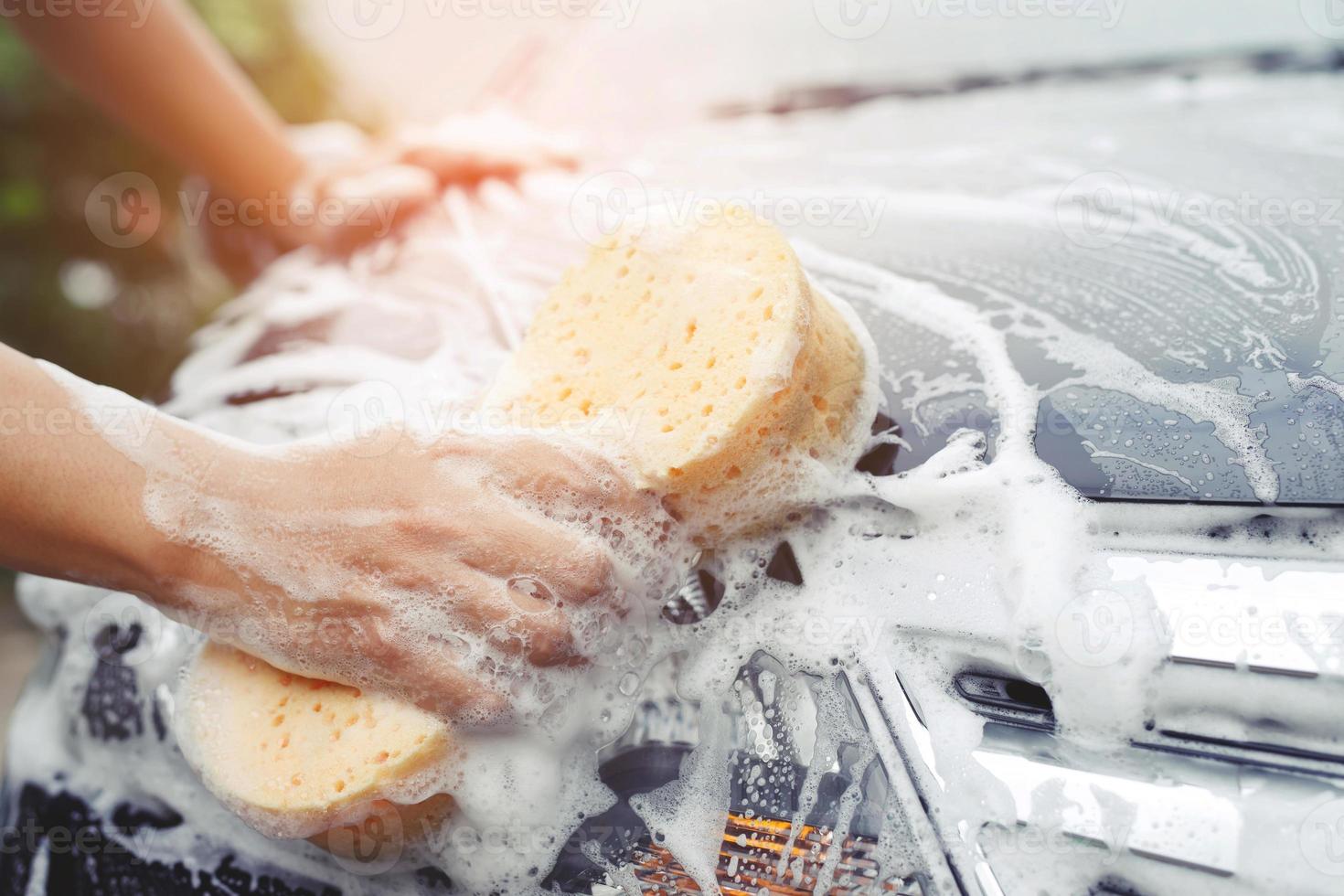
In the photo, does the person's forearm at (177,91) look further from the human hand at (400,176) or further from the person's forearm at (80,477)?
the person's forearm at (80,477)

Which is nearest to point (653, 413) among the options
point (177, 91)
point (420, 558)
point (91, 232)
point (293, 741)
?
point (420, 558)

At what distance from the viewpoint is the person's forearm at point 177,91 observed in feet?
5.08

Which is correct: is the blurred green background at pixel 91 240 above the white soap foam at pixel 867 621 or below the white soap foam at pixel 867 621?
above

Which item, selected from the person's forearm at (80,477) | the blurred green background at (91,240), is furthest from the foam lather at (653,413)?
the blurred green background at (91,240)

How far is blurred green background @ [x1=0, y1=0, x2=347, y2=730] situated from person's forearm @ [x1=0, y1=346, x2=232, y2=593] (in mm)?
1604

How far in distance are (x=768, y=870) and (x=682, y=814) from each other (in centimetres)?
8

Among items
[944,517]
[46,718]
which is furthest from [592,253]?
[46,718]

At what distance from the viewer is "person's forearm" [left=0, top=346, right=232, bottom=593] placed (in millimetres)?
801

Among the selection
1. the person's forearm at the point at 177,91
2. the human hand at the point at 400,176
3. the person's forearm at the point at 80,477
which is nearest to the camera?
the person's forearm at the point at 80,477

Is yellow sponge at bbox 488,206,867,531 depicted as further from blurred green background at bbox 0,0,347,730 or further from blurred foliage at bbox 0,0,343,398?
blurred foliage at bbox 0,0,343,398

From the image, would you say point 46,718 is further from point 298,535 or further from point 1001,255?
point 1001,255

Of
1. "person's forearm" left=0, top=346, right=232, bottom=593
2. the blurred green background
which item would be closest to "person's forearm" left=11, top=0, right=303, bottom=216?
the blurred green background

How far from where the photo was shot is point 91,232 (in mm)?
2588

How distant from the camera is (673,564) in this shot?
32.4 inches
